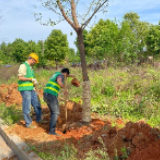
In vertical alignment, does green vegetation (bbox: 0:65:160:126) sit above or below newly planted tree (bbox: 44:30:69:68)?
below

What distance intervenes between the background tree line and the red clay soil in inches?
108

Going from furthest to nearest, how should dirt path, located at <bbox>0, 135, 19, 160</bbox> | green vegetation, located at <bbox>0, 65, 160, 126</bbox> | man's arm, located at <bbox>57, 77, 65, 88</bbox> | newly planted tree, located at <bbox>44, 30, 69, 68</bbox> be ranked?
newly planted tree, located at <bbox>44, 30, 69, 68</bbox>
green vegetation, located at <bbox>0, 65, 160, 126</bbox>
man's arm, located at <bbox>57, 77, 65, 88</bbox>
dirt path, located at <bbox>0, 135, 19, 160</bbox>

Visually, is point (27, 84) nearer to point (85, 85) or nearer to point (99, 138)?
point (85, 85)

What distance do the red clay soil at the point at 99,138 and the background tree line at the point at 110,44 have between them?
2.74 metres

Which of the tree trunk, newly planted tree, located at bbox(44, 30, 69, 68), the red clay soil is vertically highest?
newly planted tree, located at bbox(44, 30, 69, 68)

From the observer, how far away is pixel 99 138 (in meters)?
3.00

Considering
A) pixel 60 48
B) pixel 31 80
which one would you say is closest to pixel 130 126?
pixel 31 80

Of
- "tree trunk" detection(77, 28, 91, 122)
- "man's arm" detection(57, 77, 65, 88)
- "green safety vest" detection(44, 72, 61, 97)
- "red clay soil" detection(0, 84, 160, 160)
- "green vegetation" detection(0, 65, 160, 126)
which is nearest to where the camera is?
"red clay soil" detection(0, 84, 160, 160)

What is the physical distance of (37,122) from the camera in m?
5.38

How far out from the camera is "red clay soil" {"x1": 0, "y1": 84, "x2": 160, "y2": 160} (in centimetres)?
304

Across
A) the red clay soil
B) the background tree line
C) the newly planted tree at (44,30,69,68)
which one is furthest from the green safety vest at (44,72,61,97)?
the newly planted tree at (44,30,69,68)

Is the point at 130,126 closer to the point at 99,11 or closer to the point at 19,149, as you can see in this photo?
the point at 19,149

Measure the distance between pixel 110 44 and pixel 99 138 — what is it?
6.12m

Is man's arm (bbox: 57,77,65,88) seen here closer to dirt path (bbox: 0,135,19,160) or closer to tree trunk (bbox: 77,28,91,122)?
tree trunk (bbox: 77,28,91,122)
